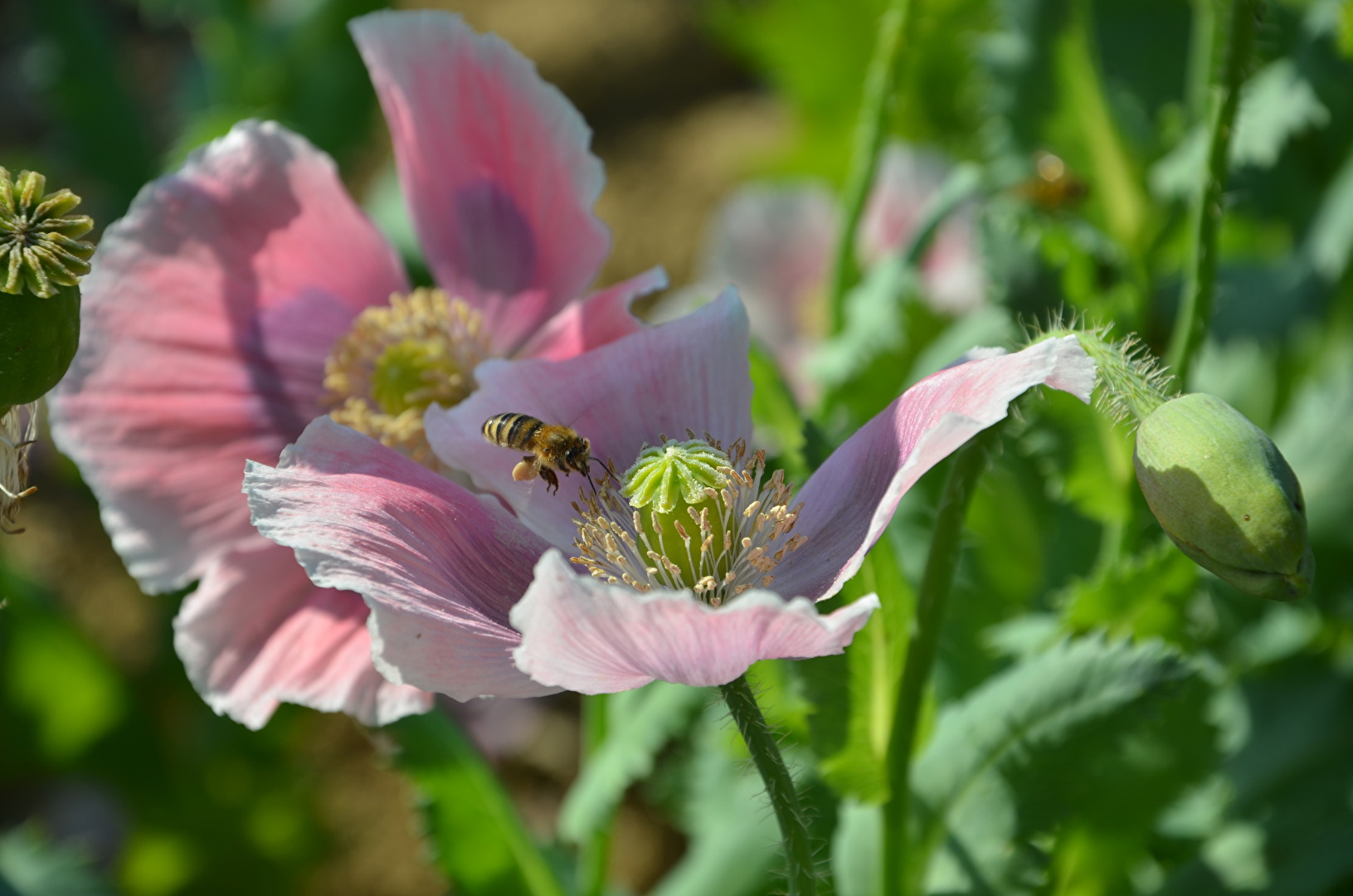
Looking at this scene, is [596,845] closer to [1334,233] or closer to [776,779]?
[776,779]

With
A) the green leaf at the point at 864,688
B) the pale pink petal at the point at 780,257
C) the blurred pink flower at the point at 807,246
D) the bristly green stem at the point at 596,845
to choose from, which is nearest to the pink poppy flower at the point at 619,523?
the green leaf at the point at 864,688

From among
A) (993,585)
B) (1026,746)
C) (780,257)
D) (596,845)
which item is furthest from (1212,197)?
(780,257)

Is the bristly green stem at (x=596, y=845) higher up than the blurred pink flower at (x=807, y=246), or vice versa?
the blurred pink flower at (x=807, y=246)

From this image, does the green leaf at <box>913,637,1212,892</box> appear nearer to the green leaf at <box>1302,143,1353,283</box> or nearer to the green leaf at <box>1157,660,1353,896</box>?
the green leaf at <box>1157,660,1353,896</box>

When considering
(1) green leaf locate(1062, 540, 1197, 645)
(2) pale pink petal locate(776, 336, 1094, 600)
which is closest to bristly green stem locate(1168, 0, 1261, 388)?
(1) green leaf locate(1062, 540, 1197, 645)

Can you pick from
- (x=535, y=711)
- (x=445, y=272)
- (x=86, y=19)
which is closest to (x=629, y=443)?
(x=445, y=272)

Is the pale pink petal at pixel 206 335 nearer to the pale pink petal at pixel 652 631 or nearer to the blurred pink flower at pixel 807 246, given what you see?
the pale pink petal at pixel 652 631

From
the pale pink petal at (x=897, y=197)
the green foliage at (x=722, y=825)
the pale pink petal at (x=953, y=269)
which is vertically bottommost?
the green foliage at (x=722, y=825)
